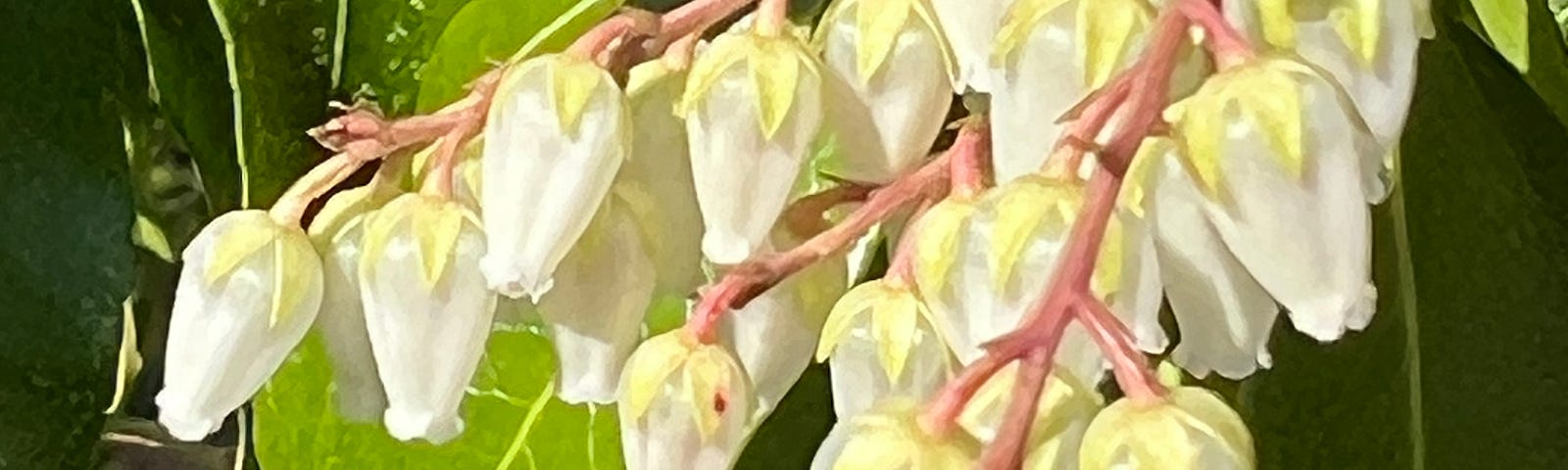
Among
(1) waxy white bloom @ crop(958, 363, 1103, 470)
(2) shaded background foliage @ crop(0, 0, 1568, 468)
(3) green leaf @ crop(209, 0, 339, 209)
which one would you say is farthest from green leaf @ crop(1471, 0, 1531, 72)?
(3) green leaf @ crop(209, 0, 339, 209)

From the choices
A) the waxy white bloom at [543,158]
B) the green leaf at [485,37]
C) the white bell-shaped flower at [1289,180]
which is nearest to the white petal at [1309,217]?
the white bell-shaped flower at [1289,180]

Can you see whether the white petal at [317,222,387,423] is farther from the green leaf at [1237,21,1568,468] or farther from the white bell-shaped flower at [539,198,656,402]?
the green leaf at [1237,21,1568,468]

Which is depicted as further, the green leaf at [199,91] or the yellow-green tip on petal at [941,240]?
the green leaf at [199,91]

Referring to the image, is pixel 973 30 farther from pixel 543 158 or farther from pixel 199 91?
pixel 199 91

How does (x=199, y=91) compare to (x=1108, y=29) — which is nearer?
(x=1108, y=29)

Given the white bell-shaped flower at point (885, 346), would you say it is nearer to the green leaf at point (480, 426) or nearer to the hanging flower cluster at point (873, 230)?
the hanging flower cluster at point (873, 230)

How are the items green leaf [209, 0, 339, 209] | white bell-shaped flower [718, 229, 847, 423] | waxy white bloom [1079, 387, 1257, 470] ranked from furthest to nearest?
green leaf [209, 0, 339, 209] < white bell-shaped flower [718, 229, 847, 423] < waxy white bloom [1079, 387, 1257, 470]

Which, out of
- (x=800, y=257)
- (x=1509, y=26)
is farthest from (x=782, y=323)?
(x=1509, y=26)
